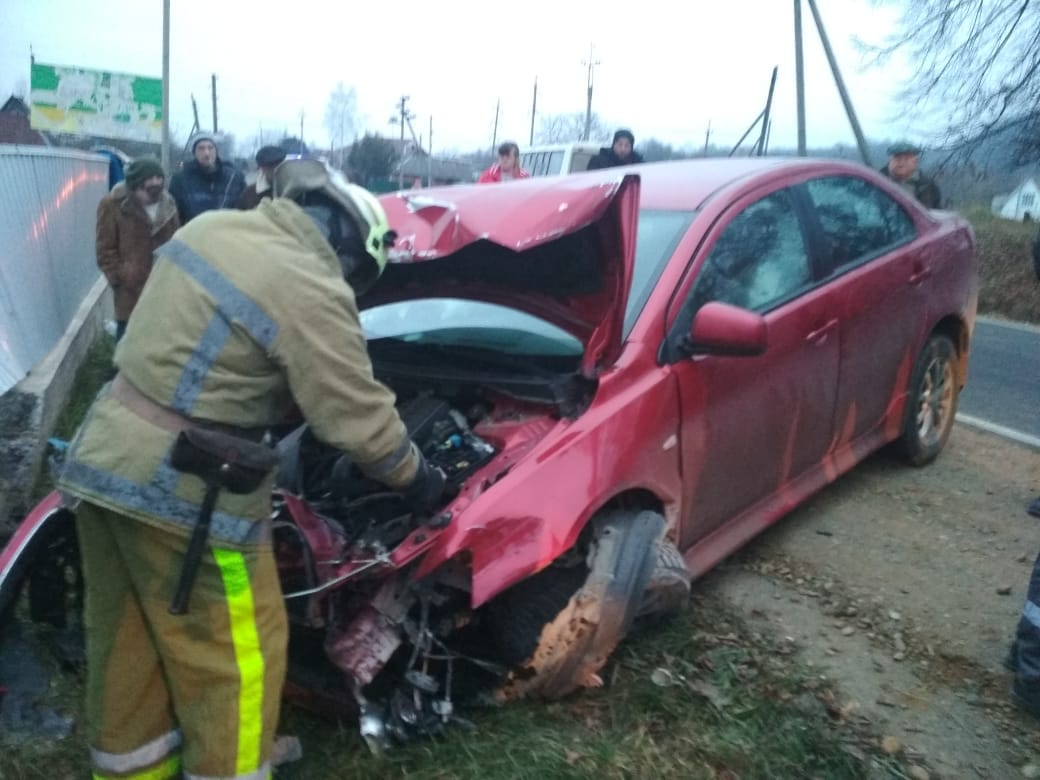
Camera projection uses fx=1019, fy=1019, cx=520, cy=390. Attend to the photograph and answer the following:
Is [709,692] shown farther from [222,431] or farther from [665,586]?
[222,431]

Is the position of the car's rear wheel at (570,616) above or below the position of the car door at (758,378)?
below

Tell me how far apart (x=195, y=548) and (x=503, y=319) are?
4.81ft

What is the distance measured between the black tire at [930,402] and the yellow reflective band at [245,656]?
11.3ft

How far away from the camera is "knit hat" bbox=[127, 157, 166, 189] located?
648cm

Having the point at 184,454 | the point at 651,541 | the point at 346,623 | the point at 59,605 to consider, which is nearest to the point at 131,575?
the point at 184,454

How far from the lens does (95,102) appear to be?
2631cm

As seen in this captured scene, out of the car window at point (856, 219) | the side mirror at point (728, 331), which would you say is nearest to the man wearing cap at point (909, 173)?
the car window at point (856, 219)

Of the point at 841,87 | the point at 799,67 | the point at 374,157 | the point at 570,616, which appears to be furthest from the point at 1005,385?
the point at 374,157

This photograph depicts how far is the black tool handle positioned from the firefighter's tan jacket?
0.03 meters

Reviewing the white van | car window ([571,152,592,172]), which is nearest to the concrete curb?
the white van

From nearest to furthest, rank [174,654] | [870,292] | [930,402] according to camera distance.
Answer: [174,654] → [870,292] → [930,402]

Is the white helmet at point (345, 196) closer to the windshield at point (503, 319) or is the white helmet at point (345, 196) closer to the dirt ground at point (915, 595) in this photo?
the windshield at point (503, 319)

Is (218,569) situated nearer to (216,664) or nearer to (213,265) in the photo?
(216,664)

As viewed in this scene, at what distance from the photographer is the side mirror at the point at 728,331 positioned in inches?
127
